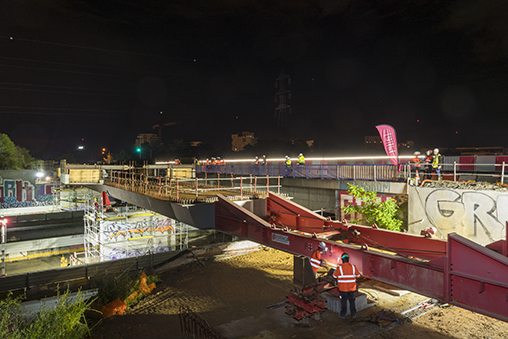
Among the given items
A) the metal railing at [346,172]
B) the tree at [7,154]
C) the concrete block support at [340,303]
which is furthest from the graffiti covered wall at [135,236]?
the tree at [7,154]

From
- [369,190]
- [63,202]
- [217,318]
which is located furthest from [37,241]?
[369,190]

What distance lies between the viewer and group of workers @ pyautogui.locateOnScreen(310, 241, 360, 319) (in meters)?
6.55

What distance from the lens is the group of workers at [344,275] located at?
6.55 m

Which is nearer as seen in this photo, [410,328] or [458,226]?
[410,328]

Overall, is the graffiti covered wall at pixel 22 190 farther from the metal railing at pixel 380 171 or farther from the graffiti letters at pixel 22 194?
the metal railing at pixel 380 171

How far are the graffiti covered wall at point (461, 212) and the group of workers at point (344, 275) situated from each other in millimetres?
5729

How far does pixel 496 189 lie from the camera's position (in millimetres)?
9695

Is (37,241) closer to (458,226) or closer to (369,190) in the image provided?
(369,190)

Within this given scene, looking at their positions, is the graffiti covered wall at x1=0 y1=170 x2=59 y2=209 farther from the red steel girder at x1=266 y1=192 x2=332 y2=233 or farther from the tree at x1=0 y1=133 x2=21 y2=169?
the red steel girder at x1=266 y1=192 x2=332 y2=233

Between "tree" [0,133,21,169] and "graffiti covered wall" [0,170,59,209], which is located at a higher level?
"tree" [0,133,21,169]

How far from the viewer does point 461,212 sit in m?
10.3

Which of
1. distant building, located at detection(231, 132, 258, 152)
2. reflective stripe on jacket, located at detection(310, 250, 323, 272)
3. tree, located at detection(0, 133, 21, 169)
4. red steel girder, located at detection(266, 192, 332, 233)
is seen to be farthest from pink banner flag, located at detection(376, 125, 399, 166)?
distant building, located at detection(231, 132, 258, 152)

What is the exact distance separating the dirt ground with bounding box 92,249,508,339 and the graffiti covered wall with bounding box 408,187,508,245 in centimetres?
356

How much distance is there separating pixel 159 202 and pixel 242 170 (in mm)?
16489
